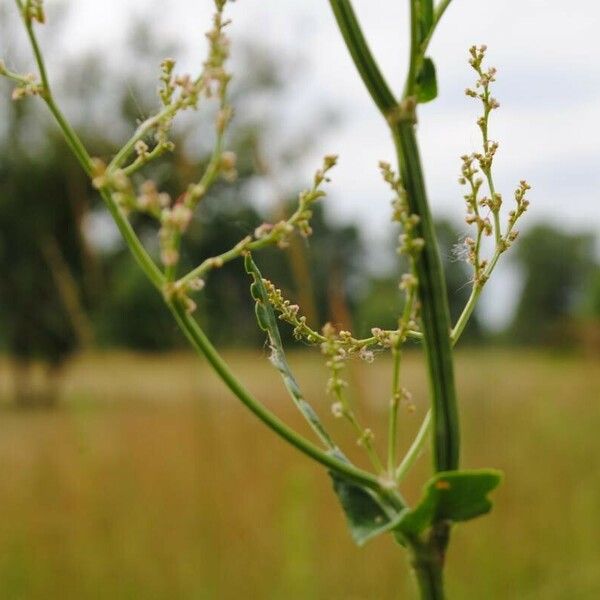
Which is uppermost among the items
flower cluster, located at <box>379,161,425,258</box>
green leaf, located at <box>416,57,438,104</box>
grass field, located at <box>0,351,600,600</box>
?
green leaf, located at <box>416,57,438,104</box>

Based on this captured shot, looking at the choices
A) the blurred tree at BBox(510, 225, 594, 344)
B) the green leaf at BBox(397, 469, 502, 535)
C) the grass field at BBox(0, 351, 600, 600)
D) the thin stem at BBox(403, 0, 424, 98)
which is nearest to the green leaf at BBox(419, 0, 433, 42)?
the thin stem at BBox(403, 0, 424, 98)

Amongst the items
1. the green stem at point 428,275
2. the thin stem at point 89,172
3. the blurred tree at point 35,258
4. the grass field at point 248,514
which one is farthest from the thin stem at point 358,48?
the blurred tree at point 35,258

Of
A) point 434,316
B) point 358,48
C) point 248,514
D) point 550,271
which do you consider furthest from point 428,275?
point 550,271

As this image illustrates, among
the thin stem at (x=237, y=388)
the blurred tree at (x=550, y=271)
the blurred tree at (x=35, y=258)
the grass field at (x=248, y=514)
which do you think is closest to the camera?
the thin stem at (x=237, y=388)

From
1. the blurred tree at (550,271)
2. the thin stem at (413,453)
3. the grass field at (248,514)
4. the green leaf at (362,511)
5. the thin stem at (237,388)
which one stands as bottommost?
the grass field at (248,514)

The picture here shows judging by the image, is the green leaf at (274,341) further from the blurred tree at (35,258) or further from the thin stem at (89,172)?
the blurred tree at (35,258)

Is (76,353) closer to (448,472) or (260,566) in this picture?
(260,566)

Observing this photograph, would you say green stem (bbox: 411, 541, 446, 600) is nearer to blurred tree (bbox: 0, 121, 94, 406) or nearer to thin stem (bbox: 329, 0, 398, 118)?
thin stem (bbox: 329, 0, 398, 118)
